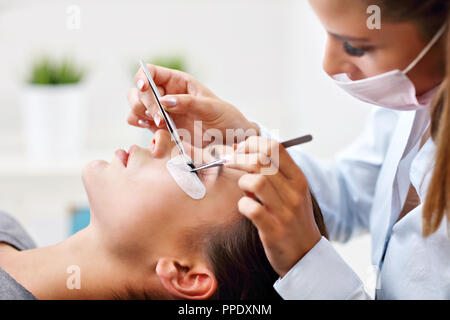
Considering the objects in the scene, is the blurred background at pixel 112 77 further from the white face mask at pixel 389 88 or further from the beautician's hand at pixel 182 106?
the white face mask at pixel 389 88

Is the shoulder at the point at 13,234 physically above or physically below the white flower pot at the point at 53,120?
below

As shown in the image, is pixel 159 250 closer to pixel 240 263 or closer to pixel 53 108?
pixel 240 263

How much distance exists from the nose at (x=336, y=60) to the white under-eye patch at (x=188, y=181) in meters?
0.30

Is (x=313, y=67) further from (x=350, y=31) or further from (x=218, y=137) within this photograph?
(x=350, y=31)

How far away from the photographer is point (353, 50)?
0.75m

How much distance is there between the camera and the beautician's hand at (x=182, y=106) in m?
0.93

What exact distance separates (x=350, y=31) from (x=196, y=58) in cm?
126

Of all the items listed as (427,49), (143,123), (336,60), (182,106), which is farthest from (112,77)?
(427,49)

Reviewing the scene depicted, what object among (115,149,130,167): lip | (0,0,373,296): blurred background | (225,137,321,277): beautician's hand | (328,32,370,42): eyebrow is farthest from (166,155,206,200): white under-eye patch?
(0,0,373,296): blurred background

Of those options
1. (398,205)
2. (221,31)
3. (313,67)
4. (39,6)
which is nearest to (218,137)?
(398,205)

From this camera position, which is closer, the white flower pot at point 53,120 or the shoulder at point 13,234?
the shoulder at point 13,234

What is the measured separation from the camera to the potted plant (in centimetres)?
167

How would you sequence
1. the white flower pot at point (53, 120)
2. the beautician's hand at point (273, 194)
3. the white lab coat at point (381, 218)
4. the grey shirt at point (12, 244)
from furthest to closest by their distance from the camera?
the white flower pot at point (53, 120) < the grey shirt at point (12, 244) < the white lab coat at point (381, 218) < the beautician's hand at point (273, 194)

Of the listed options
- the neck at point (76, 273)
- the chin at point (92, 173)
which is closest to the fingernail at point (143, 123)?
the chin at point (92, 173)
